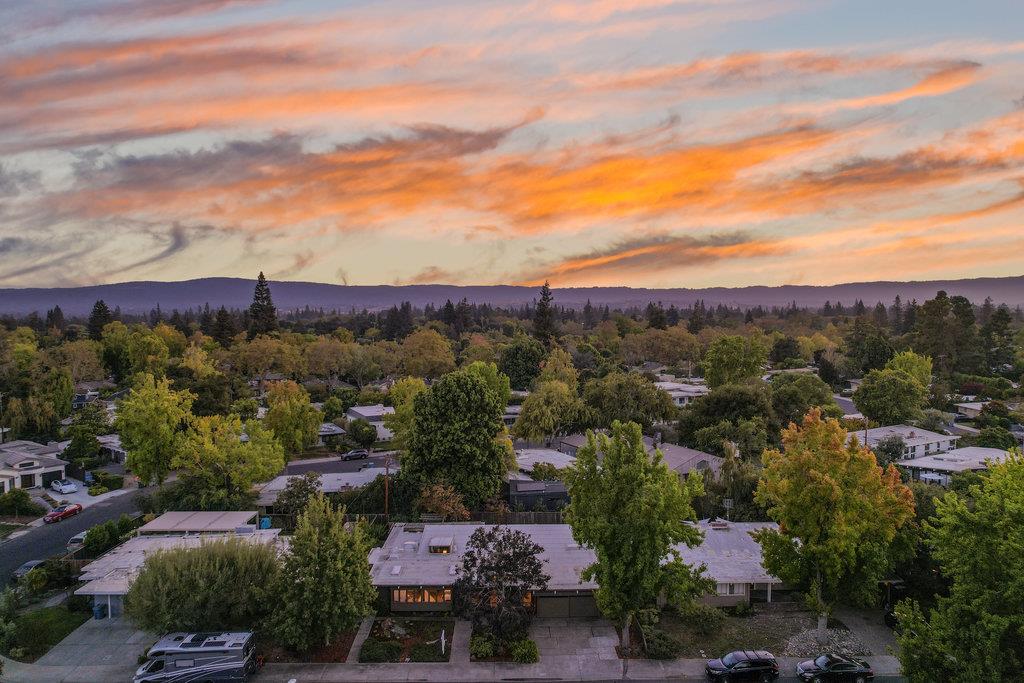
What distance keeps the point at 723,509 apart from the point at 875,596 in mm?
10650

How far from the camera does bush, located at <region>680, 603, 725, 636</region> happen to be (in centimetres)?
2439

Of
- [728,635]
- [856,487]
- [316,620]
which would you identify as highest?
[856,487]

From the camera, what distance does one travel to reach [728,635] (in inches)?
948

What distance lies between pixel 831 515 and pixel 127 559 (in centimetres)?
2818

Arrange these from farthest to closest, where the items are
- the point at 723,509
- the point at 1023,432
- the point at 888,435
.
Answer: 1. the point at 1023,432
2. the point at 888,435
3. the point at 723,509

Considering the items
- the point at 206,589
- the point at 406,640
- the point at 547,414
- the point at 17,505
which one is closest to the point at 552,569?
the point at 406,640

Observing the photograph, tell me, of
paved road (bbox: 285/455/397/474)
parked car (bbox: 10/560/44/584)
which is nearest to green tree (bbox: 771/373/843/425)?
paved road (bbox: 285/455/397/474)

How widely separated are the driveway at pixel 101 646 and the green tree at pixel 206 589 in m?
1.40

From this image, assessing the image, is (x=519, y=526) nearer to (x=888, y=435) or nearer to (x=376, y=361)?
(x=888, y=435)

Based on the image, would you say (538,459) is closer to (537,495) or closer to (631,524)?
(537,495)

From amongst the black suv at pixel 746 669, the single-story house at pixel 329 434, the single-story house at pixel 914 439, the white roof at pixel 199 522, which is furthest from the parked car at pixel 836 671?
the single-story house at pixel 329 434

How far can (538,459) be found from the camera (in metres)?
44.2

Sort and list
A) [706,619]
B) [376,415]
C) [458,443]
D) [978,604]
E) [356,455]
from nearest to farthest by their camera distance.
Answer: [978,604], [706,619], [458,443], [356,455], [376,415]

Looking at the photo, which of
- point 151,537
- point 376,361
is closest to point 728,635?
point 151,537
